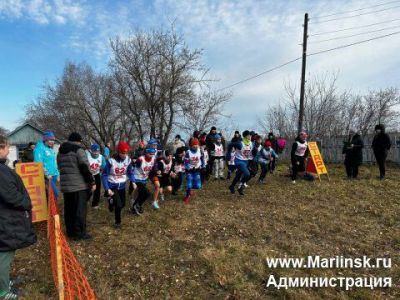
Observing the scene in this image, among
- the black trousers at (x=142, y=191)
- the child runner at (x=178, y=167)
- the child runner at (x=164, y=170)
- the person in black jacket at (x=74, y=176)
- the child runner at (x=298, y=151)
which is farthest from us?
the child runner at (x=298, y=151)

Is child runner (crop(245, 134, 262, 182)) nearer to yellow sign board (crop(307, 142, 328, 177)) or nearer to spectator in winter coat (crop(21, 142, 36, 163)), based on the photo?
yellow sign board (crop(307, 142, 328, 177))

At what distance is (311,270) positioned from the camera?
515cm

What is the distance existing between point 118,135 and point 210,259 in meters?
35.9

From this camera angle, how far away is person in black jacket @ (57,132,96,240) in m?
6.24

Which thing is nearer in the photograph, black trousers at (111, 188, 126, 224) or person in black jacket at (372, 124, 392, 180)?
black trousers at (111, 188, 126, 224)

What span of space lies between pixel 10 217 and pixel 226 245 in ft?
11.9

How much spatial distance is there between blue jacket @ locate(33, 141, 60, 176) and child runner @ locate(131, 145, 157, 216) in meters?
1.89

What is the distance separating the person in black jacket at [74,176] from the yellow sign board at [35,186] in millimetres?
858

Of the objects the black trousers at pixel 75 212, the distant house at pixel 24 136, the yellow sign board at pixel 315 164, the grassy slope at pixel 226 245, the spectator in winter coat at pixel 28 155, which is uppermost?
the distant house at pixel 24 136

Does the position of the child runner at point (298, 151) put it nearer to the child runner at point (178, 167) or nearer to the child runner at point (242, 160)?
the child runner at point (242, 160)

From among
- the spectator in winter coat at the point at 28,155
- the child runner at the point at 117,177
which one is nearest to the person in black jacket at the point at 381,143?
the child runner at the point at 117,177

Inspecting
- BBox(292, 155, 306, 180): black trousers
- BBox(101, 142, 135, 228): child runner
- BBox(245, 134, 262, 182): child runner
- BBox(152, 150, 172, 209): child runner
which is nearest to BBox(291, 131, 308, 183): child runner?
BBox(292, 155, 306, 180): black trousers

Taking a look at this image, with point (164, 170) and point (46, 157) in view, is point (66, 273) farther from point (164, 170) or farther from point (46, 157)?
point (164, 170)

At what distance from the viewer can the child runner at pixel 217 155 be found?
476 inches
